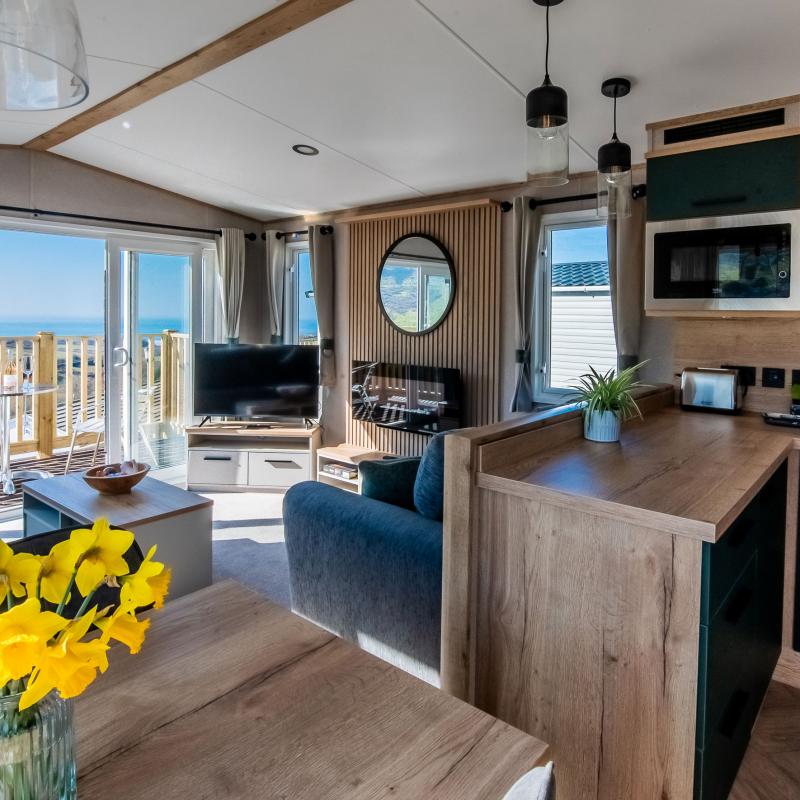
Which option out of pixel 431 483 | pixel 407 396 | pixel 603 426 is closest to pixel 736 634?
pixel 603 426

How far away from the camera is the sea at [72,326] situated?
5.01 m

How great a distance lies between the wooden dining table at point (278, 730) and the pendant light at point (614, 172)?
83.2 inches

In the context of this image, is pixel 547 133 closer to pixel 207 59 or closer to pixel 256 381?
pixel 207 59

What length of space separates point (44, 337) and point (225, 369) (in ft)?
6.03

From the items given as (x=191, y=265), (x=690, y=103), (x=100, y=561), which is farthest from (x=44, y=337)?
(x=100, y=561)

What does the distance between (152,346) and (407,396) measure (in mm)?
2148

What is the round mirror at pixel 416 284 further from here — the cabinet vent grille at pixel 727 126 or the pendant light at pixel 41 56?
the pendant light at pixel 41 56

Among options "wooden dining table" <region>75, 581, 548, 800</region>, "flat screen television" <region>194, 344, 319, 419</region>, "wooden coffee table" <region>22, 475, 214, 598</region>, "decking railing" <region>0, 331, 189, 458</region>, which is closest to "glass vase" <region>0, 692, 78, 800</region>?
"wooden dining table" <region>75, 581, 548, 800</region>

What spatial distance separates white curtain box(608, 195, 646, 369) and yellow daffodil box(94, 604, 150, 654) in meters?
3.35

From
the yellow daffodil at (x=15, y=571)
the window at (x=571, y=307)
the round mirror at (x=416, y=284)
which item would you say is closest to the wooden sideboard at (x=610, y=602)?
the yellow daffodil at (x=15, y=571)

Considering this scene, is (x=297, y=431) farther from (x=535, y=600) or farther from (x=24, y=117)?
(x=535, y=600)

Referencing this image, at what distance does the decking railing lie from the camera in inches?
201

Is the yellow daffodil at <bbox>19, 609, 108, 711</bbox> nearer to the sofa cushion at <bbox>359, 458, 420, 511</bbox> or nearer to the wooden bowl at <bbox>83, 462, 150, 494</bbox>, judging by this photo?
the sofa cushion at <bbox>359, 458, 420, 511</bbox>

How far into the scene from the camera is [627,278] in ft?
11.5
